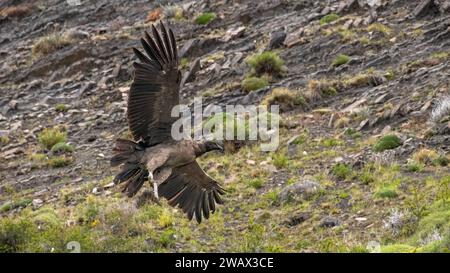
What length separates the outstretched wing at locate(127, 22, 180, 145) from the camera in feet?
41.2

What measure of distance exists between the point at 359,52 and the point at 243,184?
774 cm

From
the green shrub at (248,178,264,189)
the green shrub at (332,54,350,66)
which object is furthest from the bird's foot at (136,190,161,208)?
the green shrub at (332,54,350,66)

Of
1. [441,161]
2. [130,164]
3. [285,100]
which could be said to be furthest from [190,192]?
[285,100]

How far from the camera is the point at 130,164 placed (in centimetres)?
1359

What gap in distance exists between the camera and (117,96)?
25203mm

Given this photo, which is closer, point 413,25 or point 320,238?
point 320,238

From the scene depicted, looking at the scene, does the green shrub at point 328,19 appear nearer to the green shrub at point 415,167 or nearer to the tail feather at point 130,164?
the green shrub at point 415,167

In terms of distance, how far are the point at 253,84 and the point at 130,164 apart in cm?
1012

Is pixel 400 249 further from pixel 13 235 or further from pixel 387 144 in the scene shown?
pixel 13 235

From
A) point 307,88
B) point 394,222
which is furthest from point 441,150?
point 307,88

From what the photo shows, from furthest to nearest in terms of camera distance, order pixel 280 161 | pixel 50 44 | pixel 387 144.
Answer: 1. pixel 50 44
2. pixel 280 161
3. pixel 387 144

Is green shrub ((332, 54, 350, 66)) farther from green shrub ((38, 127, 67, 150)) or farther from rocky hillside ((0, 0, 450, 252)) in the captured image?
green shrub ((38, 127, 67, 150))

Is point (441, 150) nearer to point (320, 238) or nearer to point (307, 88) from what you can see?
point (320, 238)

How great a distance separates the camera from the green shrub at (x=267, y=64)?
78.6 ft
